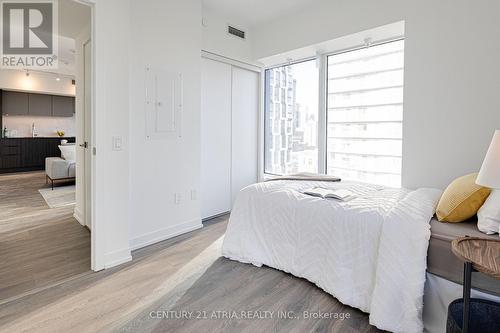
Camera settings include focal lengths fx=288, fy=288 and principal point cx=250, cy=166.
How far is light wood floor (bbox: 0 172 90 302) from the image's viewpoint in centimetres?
233

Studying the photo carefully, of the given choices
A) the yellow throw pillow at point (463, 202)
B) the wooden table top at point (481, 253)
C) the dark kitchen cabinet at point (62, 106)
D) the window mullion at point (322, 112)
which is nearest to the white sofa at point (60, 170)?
the dark kitchen cabinet at point (62, 106)

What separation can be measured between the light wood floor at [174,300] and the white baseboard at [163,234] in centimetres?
25

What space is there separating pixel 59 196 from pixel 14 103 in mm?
4428

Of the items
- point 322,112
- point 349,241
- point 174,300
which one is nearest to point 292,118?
point 322,112

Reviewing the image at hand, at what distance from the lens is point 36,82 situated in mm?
7613

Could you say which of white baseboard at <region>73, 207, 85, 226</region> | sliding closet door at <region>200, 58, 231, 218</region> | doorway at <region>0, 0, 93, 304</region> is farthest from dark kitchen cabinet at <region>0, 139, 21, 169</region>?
sliding closet door at <region>200, 58, 231, 218</region>

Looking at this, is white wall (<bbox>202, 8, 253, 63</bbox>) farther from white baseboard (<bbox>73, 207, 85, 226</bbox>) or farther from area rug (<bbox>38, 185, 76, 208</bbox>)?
area rug (<bbox>38, 185, 76, 208</bbox>)

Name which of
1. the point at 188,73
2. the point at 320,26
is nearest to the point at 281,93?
the point at 320,26

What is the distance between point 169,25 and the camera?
3129 mm

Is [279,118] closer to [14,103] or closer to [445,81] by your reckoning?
[445,81]

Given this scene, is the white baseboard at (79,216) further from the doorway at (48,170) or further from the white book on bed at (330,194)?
the white book on bed at (330,194)

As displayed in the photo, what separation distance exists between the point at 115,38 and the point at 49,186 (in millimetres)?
4794

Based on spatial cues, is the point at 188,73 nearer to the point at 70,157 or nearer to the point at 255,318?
the point at 255,318

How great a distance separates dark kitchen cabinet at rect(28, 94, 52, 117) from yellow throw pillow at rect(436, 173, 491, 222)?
378 inches
